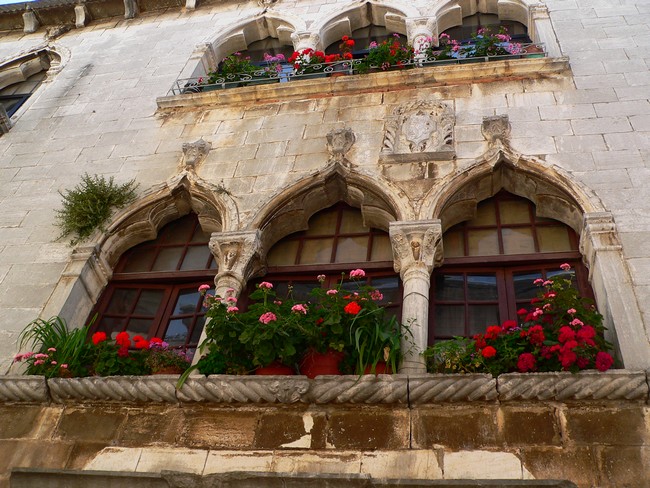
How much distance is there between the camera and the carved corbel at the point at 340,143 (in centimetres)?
798

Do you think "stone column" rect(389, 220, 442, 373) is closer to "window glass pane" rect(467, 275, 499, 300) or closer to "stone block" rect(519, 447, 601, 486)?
"window glass pane" rect(467, 275, 499, 300)

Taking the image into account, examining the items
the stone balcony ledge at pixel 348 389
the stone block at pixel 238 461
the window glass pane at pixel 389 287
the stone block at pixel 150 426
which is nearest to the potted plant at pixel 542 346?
the stone balcony ledge at pixel 348 389

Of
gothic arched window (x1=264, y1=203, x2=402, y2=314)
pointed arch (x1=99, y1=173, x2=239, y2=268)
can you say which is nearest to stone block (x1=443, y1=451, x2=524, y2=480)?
gothic arched window (x1=264, y1=203, x2=402, y2=314)

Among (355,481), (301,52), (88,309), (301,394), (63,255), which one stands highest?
(301,52)

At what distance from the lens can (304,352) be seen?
228 inches

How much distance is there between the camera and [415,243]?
6.82 metres

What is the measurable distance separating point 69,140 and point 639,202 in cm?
686

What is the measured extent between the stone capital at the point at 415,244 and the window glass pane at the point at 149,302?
8.16 feet

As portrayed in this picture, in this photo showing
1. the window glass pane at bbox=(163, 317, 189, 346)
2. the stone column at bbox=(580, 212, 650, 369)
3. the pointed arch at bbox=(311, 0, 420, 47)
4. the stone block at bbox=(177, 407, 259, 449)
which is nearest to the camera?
the stone block at bbox=(177, 407, 259, 449)

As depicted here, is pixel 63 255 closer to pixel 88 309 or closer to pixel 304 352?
pixel 88 309

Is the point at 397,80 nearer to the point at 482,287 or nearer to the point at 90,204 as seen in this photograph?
the point at 482,287

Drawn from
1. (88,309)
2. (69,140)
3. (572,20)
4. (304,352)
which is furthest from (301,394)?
(572,20)

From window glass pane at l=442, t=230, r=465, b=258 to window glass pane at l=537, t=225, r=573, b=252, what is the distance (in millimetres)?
741

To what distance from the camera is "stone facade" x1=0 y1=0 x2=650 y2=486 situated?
5.23m
